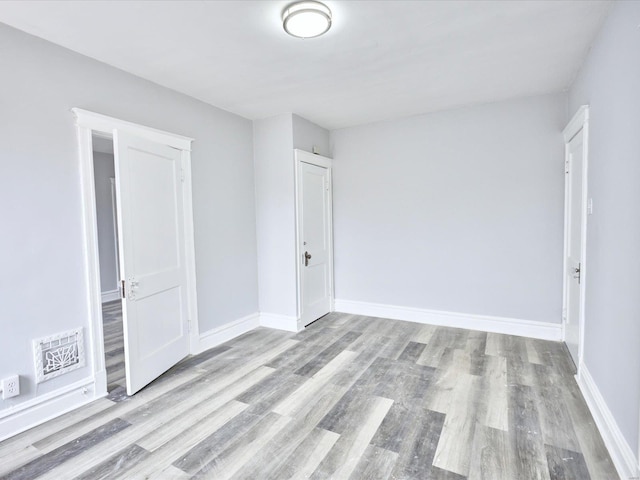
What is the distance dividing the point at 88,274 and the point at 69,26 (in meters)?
1.66

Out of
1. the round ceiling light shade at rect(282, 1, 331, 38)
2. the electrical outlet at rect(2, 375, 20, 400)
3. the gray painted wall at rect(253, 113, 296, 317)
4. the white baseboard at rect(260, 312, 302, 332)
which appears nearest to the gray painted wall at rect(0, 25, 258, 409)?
the electrical outlet at rect(2, 375, 20, 400)

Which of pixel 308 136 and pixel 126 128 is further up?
pixel 308 136

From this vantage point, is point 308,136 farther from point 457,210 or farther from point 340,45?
point 457,210

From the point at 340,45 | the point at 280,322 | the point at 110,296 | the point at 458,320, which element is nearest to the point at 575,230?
the point at 458,320

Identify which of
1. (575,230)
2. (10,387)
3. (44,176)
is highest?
(44,176)

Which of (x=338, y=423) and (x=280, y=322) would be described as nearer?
(x=338, y=423)

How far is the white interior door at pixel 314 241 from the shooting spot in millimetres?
4125

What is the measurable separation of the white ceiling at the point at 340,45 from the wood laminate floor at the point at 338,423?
8.42 ft

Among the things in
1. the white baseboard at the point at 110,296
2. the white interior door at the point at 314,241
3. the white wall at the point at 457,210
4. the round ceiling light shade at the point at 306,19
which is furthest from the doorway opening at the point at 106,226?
the round ceiling light shade at the point at 306,19

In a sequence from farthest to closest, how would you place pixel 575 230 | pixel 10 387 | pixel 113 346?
pixel 113 346
pixel 575 230
pixel 10 387

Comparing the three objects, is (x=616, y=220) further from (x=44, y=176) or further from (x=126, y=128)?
(x=44, y=176)

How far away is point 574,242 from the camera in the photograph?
9.84 ft

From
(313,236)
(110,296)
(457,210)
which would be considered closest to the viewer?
(457,210)

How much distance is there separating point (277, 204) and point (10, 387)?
2.80 metres
